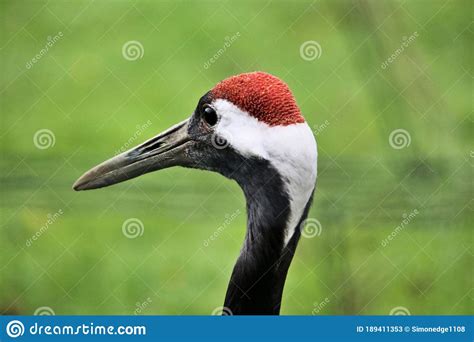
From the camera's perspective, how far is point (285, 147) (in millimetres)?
2537

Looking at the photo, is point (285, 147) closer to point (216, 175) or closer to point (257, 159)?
point (257, 159)

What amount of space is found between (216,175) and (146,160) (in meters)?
0.85

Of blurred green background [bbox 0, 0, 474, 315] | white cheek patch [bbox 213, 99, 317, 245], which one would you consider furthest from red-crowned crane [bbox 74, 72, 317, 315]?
blurred green background [bbox 0, 0, 474, 315]

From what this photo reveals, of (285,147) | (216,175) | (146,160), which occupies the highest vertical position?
(285,147)

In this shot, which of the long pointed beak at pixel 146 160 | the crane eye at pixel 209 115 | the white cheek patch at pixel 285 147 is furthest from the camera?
the long pointed beak at pixel 146 160

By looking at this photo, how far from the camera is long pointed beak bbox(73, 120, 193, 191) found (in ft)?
9.16

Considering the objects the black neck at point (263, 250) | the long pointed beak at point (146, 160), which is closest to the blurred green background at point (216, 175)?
the long pointed beak at point (146, 160)

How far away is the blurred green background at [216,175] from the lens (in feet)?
10.5

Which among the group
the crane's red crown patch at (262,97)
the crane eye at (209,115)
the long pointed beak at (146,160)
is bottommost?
the long pointed beak at (146,160)

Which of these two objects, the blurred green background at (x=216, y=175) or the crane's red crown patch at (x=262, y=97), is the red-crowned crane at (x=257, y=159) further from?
the blurred green background at (x=216, y=175)

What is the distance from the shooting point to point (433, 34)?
12.5ft

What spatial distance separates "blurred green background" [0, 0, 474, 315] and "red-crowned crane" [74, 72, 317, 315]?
330 millimetres

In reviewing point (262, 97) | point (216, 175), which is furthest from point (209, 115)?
point (216, 175)

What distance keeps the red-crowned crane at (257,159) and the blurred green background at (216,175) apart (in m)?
0.33
